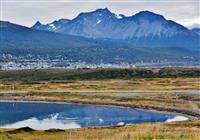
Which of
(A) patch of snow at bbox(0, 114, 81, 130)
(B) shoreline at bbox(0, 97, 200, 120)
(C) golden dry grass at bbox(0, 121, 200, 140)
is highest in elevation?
(C) golden dry grass at bbox(0, 121, 200, 140)

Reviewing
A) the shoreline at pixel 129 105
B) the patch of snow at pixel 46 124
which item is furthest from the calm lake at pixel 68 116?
the shoreline at pixel 129 105

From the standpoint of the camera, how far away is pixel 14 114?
106 metres

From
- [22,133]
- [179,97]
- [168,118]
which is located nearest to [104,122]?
[168,118]

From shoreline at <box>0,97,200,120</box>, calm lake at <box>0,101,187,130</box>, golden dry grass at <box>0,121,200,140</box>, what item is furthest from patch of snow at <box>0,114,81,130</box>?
golden dry grass at <box>0,121,200,140</box>

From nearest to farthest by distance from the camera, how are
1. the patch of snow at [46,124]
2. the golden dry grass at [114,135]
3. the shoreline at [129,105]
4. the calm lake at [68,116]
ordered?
the golden dry grass at [114,135], the patch of snow at [46,124], the calm lake at [68,116], the shoreline at [129,105]

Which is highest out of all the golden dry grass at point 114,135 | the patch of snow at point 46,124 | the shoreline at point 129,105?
the golden dry grass at point 114,135

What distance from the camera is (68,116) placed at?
10006cm

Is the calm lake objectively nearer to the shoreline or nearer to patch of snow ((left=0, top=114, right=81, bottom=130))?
patch of snow ((left=0, top=114, right=81, bottom=130))

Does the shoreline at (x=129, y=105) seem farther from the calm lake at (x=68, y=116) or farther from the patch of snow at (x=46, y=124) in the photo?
the patch of snow at (x=46, y=124)

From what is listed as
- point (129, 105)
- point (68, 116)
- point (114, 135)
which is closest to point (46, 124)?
point (68, 116)

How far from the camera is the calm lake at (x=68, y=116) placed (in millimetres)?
87312

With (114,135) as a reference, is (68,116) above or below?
below

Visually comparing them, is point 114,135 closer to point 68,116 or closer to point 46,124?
point 46,124

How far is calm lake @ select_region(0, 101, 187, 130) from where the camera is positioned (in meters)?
87.3
